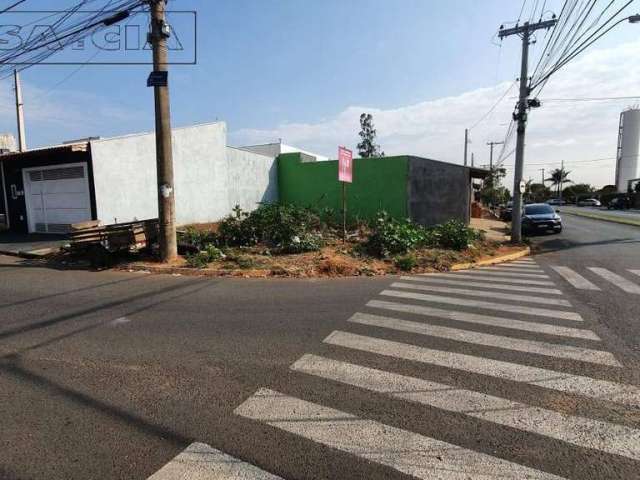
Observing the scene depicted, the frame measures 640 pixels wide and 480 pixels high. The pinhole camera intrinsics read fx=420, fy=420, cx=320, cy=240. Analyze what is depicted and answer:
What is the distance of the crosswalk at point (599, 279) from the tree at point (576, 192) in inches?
3771

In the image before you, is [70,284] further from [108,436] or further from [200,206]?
[200,206]

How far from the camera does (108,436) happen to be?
3.09m

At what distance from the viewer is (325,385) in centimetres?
390

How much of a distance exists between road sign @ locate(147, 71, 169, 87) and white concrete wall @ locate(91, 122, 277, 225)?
5558 millimetres

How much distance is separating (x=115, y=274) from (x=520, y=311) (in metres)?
8.58

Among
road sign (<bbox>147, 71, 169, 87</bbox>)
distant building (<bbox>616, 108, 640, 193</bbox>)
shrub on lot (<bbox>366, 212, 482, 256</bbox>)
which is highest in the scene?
distant building (<bbox>616, 108, 640, 193</bbox>)

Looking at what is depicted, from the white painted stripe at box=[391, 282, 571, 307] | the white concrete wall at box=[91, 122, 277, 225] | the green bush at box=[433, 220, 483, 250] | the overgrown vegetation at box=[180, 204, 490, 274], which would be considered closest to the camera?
the white painted stripe at box=[391, 282, 571, 307]

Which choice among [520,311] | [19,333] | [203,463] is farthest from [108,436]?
[520,311]

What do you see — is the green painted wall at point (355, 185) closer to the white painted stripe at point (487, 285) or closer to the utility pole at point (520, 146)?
the utility pole at point (520, 146)

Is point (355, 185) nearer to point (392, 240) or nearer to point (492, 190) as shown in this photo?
point (392, 240)

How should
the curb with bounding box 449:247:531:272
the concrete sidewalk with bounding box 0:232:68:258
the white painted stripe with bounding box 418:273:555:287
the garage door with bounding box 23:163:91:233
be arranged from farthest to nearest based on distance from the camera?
1. the garage door with bounding box 23:163:91:233
2. the concrete sidewalk with bounding box 0:232:68:258
3. the curb with bounding box 449:247:531:272
4. the white painted stripe with bounding box 418:273:555:287

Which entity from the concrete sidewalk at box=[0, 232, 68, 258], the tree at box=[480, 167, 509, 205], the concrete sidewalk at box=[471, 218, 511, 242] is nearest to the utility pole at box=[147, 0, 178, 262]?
the concrete sidewalk at box=[0, 232, 68, 258]

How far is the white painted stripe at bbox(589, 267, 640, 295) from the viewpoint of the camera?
7.98m

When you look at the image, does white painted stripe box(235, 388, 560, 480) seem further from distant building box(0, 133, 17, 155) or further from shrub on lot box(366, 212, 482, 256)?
distant building box(0, 133, 17, 155)
